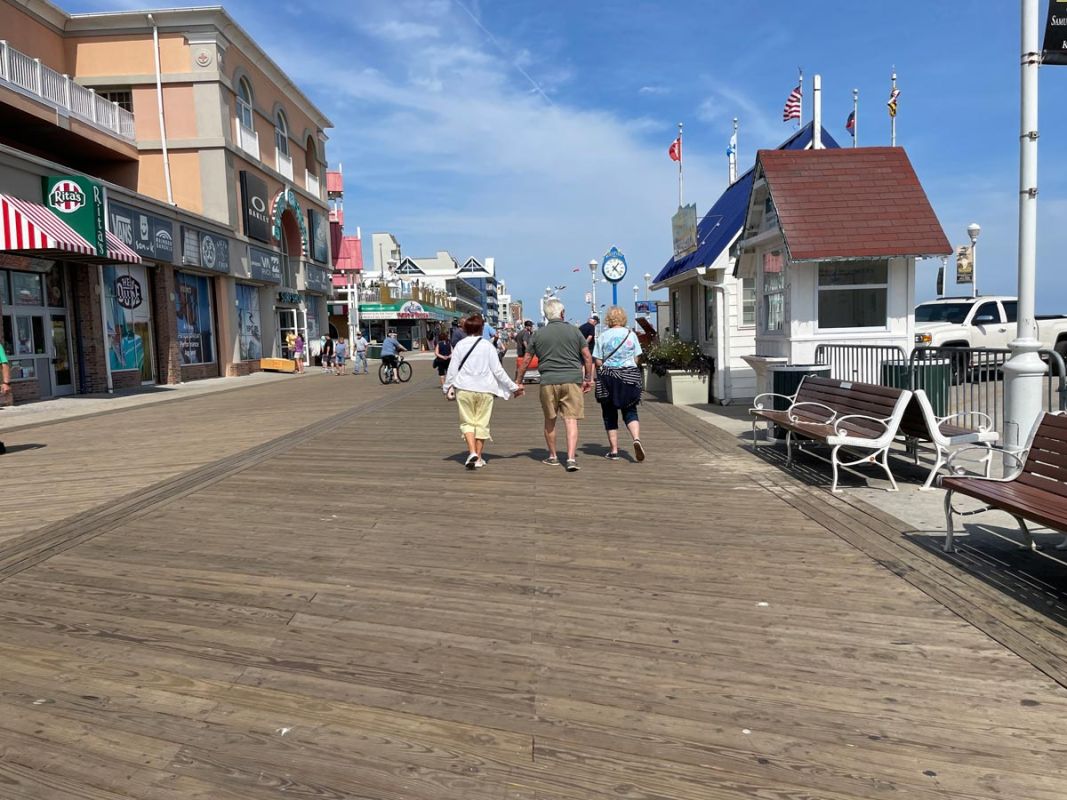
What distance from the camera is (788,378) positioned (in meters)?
9.79

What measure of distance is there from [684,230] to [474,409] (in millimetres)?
9844

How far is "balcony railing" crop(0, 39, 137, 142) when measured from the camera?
66.4ft

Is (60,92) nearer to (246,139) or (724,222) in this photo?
(246,139)

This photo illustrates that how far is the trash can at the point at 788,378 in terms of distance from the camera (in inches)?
381

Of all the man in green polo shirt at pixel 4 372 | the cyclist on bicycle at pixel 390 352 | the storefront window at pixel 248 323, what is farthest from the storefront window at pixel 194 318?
the man in green polo shirt at pixel 4 372

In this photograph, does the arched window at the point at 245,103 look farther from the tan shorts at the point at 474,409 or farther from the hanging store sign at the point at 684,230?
the tan shorts at the point at 474,409

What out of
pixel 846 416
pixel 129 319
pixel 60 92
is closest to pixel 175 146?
pixel 60 92

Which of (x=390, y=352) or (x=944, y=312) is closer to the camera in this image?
(x=944, y=312)

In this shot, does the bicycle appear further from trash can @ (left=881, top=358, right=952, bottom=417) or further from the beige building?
trash can @ (left=881, top=358, right=952, bottom=417)

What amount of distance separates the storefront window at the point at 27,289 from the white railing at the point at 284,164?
16703 mm

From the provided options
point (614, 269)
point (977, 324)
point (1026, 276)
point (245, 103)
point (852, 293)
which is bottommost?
point (977, 324)

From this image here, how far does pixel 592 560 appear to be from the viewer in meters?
4.96

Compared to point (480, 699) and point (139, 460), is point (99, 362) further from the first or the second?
point (480, 699)

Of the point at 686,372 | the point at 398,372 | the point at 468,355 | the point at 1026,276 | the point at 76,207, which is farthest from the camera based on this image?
the point at 398,372
